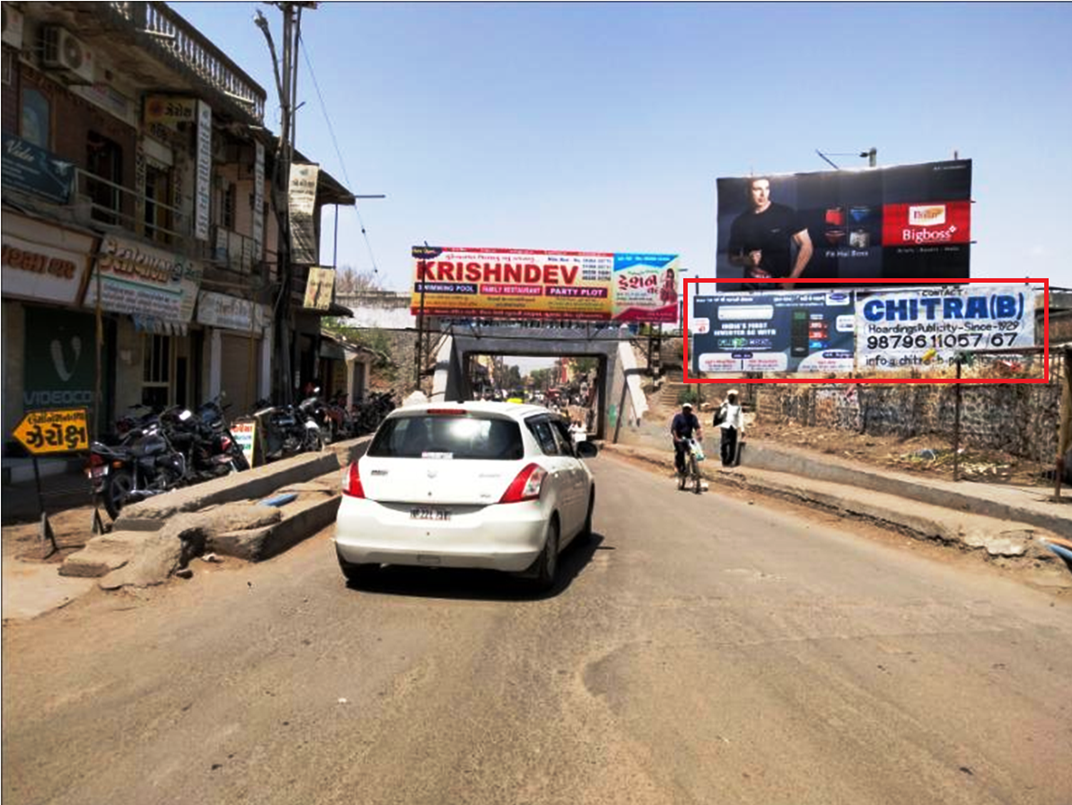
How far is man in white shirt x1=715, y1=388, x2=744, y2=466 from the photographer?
20234 mm

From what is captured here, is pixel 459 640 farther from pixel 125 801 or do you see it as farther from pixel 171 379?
pixel 171 379

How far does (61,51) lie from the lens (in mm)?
13969

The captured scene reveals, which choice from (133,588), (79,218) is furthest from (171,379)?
(133,588)

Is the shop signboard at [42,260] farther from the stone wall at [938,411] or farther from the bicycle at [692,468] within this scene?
the stone wall at [938,411]

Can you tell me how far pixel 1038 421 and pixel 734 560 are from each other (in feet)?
24.5

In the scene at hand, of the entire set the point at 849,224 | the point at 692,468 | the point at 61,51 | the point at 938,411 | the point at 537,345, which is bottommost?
the point at 692,468

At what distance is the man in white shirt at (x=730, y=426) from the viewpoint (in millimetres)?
20234

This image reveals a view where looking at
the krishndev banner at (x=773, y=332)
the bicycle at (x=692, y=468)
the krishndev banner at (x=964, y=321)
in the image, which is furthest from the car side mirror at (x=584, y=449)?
the krishndev banner at (x=773, y=332)

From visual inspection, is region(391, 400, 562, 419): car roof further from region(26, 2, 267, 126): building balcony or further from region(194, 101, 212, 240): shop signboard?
region(194, 101, 212, 240): shop signboard

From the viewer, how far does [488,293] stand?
1480 inches

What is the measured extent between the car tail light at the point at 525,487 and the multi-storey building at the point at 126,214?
24.6 ft

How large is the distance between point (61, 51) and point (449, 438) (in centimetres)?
1157

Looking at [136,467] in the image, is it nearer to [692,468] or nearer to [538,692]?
[538,692]

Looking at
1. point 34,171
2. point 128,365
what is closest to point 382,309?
point 128,365
